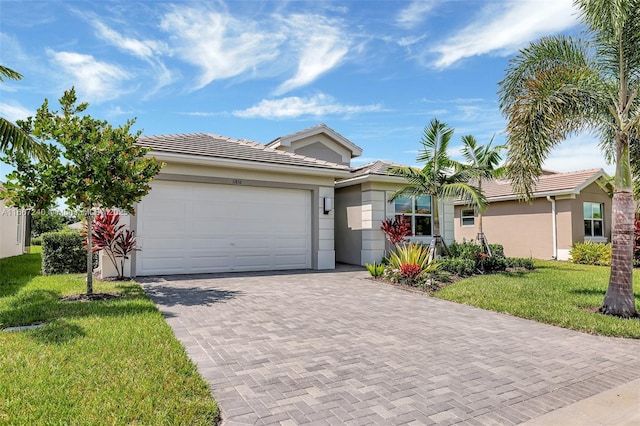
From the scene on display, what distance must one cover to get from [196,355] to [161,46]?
9.01m

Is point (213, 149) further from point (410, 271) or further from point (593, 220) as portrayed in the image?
point (593, 220)

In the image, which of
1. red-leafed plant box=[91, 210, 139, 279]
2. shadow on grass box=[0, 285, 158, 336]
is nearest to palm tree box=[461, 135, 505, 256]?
red-leafed plant box=[91, 210, 139, 279]

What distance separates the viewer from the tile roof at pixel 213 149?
37.8 ft

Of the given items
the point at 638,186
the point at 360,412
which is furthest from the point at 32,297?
the point at 638,186

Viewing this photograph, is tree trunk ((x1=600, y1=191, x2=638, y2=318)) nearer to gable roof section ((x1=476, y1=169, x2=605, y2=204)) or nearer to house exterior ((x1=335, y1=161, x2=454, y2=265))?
house exterior ((x1=335, y1=161, x2=454, y2=265))

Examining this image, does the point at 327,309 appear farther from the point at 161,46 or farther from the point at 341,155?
the point at 341,155

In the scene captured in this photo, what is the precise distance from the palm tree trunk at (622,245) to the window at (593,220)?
13.9m

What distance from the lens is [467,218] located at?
22797mm

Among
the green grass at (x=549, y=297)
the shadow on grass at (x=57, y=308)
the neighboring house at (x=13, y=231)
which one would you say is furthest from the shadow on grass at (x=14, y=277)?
the green grass at (x=549, y=297)

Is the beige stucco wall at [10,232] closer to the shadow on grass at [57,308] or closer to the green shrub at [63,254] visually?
the green shrub at [63,254]

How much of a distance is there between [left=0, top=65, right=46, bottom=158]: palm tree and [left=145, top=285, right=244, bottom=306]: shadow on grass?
4303mm

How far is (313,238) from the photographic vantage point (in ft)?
45.4

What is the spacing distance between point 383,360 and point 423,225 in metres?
12.0

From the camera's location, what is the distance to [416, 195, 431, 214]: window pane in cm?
1596
